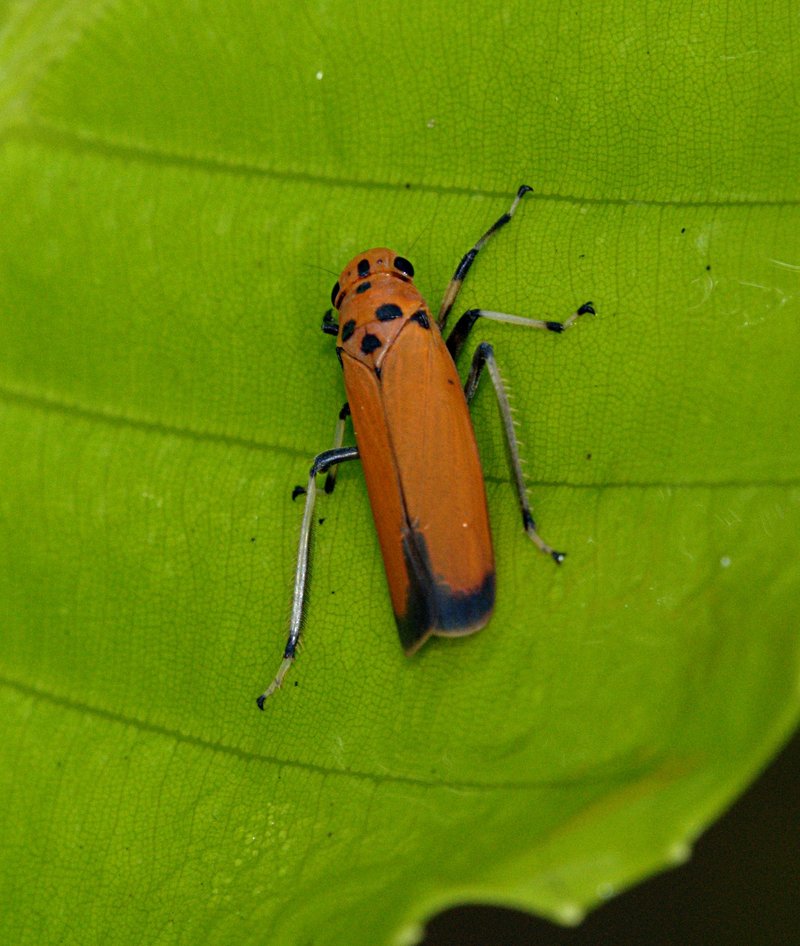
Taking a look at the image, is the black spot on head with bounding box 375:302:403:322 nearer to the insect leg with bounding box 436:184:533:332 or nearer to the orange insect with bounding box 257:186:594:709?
the orange insect with bounding box 257:186:594:709

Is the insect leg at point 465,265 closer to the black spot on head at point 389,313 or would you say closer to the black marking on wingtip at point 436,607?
the black spot on head at point 389,313

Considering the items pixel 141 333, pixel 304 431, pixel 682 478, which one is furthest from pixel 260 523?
pixel 682 478

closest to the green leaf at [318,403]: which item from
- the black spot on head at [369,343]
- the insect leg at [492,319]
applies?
the insect leg at [492,319]

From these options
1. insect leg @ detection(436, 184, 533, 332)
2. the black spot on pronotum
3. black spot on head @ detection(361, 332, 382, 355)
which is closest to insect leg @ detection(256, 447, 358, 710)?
black spot on head @ detection(361, 332, 382, 355)

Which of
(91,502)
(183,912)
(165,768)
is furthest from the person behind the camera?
(91,502)

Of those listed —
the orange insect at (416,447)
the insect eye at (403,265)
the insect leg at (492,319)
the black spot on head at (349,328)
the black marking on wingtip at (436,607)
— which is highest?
the insect eye at (403,265)

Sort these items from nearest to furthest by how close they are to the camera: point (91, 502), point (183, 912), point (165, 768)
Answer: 1. point (183, 912)
2. point (165, 768)
3. point (91, 502)

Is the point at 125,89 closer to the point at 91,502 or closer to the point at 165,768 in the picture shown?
the point at 91,502
